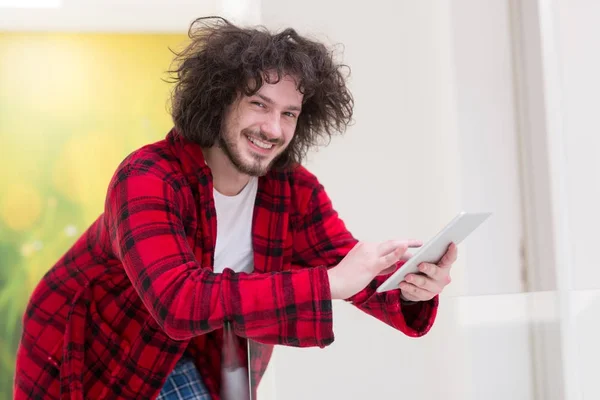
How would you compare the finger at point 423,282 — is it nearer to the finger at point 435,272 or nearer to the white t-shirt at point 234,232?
the finger at point 435,272

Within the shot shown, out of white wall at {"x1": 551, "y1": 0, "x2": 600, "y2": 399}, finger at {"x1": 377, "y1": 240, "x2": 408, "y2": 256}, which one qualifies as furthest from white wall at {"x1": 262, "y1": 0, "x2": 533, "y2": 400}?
finger at {"x1": 377, "y1": 240, "x2": 408, "y2": 256}

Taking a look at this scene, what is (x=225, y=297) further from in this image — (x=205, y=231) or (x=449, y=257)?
(x=449, y=257)

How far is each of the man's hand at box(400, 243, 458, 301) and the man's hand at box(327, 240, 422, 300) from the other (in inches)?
4.5

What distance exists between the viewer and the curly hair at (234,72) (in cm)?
144

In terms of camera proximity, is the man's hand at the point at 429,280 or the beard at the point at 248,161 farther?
the beard at the point at 248,161

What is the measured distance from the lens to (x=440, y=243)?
115cm

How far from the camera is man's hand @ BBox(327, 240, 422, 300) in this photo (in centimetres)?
113

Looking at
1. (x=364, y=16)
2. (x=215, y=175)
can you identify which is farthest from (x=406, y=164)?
(x=215, y=175)

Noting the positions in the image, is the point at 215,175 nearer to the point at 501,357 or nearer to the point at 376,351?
the point at 376,351

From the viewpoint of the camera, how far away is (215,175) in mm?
1463

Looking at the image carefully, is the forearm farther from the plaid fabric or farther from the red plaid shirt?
the plaid fabric

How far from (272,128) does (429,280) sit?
41 cm

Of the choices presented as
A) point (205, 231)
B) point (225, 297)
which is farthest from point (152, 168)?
point (225, 297)

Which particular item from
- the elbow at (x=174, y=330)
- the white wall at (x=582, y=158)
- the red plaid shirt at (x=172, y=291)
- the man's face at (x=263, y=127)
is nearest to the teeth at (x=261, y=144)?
the man's face at (x=263, y=127)
